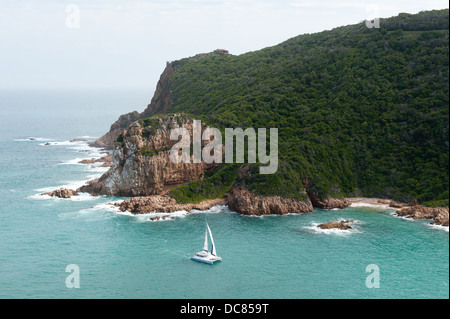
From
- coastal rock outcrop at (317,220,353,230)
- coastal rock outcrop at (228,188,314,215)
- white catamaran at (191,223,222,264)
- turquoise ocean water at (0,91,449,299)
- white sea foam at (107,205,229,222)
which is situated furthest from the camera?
coastal rock outcrop at (228,188,314,215)

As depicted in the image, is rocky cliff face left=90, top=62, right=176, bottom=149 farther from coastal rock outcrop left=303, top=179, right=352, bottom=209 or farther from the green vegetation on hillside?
coastal rock outcrop left=303, top=179, right=352, bottom=209

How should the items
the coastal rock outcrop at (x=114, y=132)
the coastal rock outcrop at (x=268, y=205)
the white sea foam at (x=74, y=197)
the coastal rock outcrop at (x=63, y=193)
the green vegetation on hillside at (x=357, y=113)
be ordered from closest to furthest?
the coastal rock outcrop at (x=268, y=205), the green vegetation on hillside at (x=357, y=113), the white sea foam at (x=74, y=197), the coastal rock outcrop at (x=63, y=193), the coastal rock outcrop at (x=114, y=132)

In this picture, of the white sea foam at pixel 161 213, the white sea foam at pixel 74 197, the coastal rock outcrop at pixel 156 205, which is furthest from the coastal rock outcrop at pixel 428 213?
the white sea foam at pixel 74 197

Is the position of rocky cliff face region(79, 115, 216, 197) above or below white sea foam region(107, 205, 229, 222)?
above

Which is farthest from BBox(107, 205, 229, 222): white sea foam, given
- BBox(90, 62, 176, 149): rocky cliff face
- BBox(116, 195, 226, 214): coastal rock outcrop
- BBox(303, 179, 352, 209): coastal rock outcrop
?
BBox(90, 62, 176, 149): rocky cliff face

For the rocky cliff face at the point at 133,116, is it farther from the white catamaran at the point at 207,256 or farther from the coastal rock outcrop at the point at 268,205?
the white catamaran at the point at 207,256

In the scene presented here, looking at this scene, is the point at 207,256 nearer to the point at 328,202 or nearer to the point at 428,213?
the point at 328,202

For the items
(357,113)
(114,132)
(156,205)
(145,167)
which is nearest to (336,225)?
(156,205)
